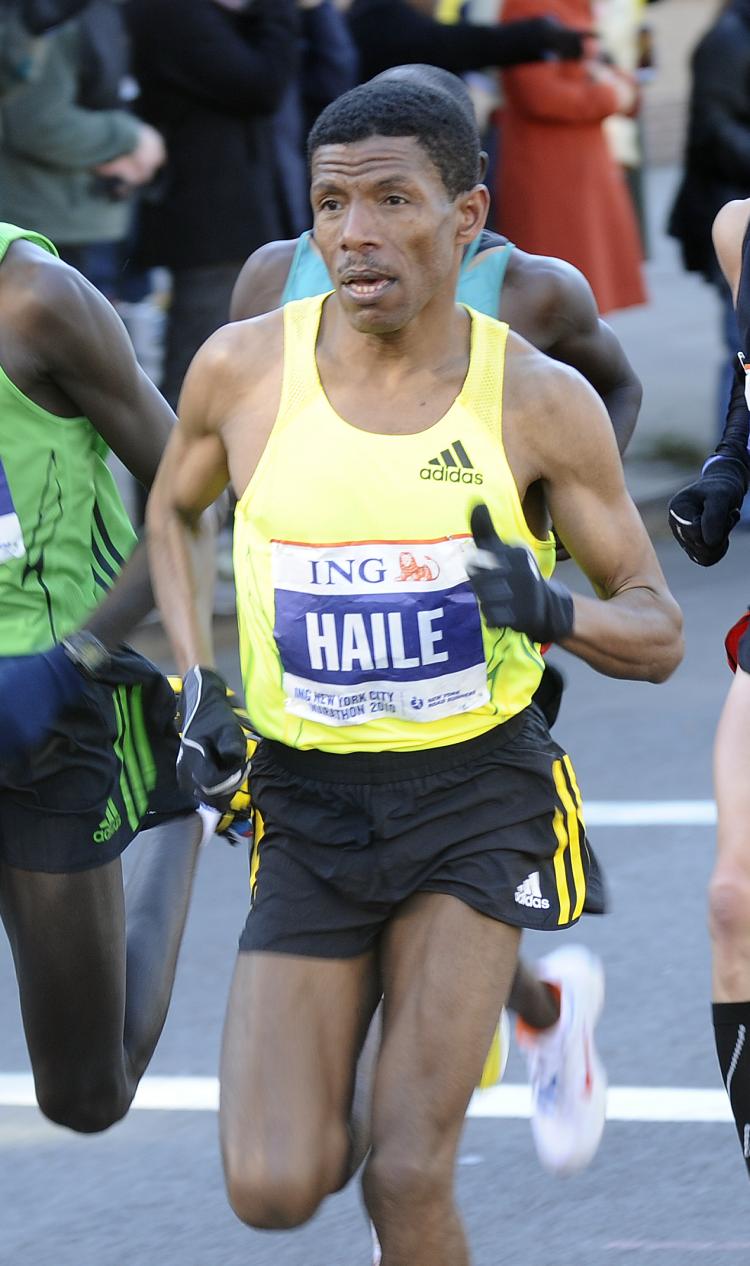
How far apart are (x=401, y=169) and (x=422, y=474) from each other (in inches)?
18.1

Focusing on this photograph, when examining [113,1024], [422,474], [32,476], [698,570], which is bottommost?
[698,570]

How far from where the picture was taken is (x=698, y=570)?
379 inches

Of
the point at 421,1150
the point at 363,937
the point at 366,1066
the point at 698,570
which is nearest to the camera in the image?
the point at 421,1150

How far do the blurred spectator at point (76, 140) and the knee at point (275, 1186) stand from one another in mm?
5257

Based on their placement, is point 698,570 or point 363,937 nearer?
point 363,937

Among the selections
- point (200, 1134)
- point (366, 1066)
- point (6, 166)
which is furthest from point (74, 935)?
point (6, 166)

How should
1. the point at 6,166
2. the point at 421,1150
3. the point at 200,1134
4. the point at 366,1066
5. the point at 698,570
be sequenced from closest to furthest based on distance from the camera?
the point at 421,1150 → the point at 366,1066 → the point at 200,1134 → the point at 6,166 → the point at 698,570

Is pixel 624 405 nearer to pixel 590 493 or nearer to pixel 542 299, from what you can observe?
pixel 542 299

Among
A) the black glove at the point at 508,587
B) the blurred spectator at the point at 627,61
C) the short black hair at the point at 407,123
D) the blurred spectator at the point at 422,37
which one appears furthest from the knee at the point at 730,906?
the blurred spectator at the point at 627,61

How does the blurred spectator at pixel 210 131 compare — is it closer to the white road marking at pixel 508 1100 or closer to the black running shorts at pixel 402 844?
the white road marking at pixel 508 1100

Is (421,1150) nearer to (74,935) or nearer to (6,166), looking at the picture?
(74,935)

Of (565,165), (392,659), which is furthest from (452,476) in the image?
(565,165)

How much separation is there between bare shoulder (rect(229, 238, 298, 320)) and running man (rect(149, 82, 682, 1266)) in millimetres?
1064

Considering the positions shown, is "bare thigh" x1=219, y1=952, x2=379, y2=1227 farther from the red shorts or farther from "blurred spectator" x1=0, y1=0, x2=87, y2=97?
"blurred spectator" x1=0, y1=0, x2=87, y2=97
